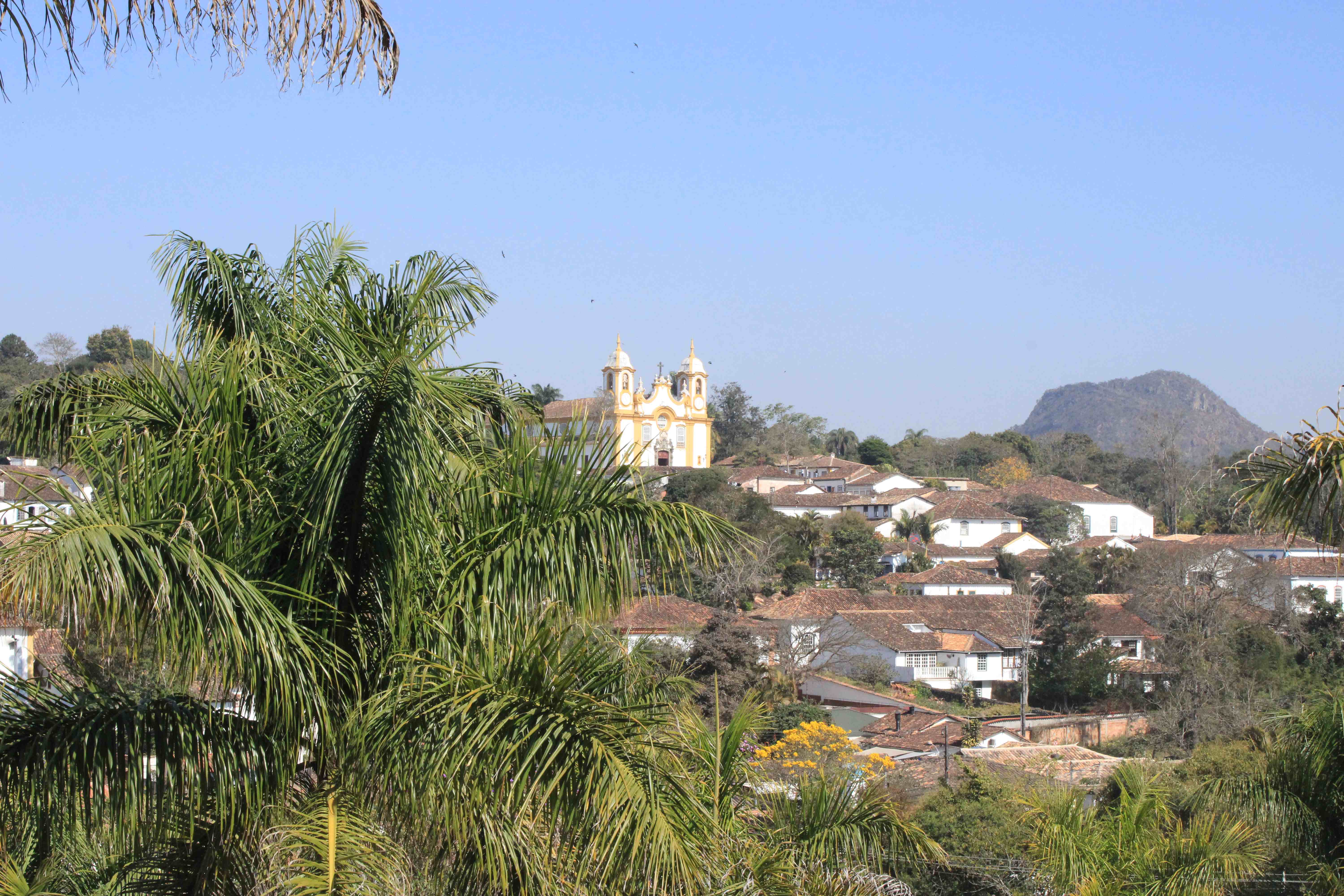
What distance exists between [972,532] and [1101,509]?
12251 millimetres

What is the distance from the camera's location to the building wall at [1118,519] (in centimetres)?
6869

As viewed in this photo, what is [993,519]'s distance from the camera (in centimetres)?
6191

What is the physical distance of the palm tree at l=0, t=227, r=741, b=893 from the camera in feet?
11.3

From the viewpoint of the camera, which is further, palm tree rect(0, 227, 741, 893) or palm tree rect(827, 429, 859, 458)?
palm tree rect(827, 429, 859, 458)

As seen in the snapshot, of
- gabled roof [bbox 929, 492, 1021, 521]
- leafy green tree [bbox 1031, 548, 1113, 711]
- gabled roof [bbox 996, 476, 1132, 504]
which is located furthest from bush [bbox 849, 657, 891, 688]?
gabled roof [bbox 996, 476, 1132, 504]

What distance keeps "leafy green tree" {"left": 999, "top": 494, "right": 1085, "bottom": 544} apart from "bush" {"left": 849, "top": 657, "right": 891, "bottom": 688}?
101 feet

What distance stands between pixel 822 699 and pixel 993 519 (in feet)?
107

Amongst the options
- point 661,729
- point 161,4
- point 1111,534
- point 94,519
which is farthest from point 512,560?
point 1111,534

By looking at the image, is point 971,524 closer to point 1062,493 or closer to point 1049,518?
point 1049,518

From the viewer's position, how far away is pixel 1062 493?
226 ft

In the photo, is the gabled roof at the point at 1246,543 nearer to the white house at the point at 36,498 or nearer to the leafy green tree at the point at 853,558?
the leafy green tree at the point at 853,558

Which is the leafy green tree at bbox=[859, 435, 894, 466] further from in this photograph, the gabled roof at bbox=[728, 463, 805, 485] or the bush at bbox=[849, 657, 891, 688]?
the bush at bbox=[849, 657, 891, 688]

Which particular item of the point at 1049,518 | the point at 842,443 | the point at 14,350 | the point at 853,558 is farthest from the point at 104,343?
the point at 842,443

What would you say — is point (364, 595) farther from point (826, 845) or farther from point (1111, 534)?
point (1111, 534)
